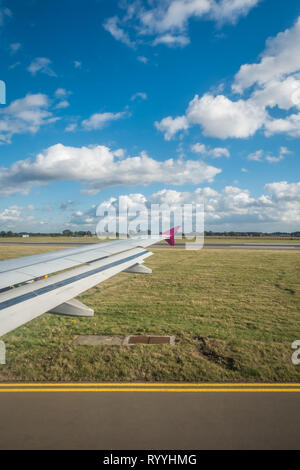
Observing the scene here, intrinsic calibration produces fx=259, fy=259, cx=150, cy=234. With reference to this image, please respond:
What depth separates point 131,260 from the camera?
8789mm

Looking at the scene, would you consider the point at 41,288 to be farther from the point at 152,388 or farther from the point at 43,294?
the point at 152,388

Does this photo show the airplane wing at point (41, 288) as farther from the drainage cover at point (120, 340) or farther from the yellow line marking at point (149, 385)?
the drainage cover at point (120, 340)

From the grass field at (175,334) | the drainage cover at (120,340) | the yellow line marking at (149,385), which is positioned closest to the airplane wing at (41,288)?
the yellow line marking at (149,385)

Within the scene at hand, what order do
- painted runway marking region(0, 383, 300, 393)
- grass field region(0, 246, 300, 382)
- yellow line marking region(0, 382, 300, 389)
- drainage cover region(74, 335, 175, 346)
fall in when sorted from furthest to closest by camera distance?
drainage cover region(74, 335, 175, 346) → grass field region(0, 246, 300, 382) → yellow line marking region(0, 382, 300, 389) → painted runway marking region(0, 383, 300, 393)

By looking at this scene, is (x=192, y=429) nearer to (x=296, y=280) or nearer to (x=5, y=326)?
(x=5, y=326)

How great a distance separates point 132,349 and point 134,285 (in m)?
7.35

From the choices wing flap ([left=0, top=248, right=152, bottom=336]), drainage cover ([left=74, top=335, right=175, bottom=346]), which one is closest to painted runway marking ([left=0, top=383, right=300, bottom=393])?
wing flap ([left=0, top=248, right=152, bottom=336])

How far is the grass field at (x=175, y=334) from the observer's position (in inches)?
206

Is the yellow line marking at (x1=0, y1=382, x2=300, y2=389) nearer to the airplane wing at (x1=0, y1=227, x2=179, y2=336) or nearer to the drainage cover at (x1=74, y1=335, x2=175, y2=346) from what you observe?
the airplane wing at (x1=0, y1=227, x2=179, y2=336)

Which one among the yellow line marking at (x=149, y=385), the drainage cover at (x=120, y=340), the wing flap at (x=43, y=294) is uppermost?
the wing flap at (x=43, y=294)

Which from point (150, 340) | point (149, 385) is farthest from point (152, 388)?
point (150, 340)

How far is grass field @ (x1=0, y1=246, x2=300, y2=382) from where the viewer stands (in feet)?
17.2

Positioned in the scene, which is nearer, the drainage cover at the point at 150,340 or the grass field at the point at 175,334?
the grass field at the point at 175,334

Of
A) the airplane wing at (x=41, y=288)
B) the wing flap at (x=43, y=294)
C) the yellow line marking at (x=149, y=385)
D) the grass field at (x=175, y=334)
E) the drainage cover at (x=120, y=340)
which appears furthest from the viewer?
the drainage cover at (x=120, y=340)
